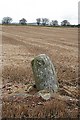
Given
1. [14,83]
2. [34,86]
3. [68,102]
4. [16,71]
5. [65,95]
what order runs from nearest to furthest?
1. [68,102]
2. [65,95]
3. [34,86]
4. [14,83]
5. [16,71]

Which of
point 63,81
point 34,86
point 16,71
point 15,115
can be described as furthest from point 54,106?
point 16,71

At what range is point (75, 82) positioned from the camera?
11.6 meters

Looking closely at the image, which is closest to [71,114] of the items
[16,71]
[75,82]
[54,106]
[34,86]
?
[54,106]

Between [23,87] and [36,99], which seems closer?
[36,99]

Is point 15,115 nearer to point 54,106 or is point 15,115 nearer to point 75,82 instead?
point 54,106

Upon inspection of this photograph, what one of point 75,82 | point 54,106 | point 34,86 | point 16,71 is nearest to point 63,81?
point 75,82

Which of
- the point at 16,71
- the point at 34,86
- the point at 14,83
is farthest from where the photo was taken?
the point at 16,71

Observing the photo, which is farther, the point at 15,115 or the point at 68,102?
the point at 68,102

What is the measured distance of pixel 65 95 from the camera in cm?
974

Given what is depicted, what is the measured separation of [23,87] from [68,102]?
2283mm

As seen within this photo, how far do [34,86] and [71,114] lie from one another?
2.57m

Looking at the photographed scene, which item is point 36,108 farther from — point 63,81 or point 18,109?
point 63,81

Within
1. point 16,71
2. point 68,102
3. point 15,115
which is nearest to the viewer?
Result: point 15,115

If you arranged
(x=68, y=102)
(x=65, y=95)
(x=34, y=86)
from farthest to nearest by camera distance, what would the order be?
(x=34, y=86) → (x=65, y=95) → (x=68, y=102)
